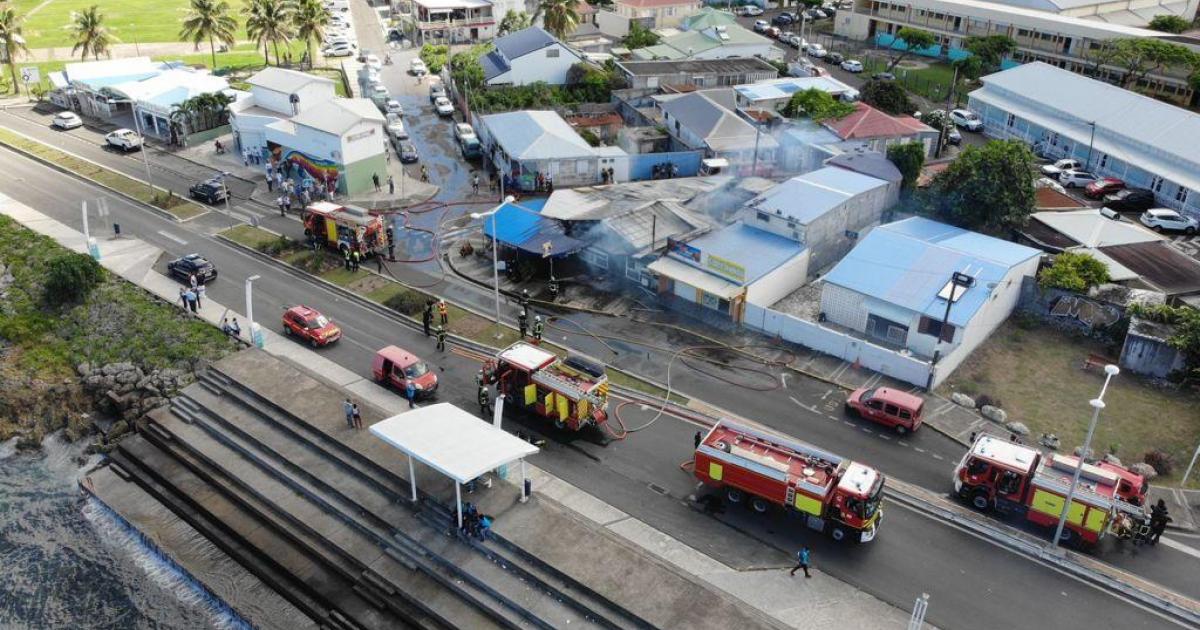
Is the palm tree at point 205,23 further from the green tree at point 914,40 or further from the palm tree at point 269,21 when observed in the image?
the green tree at point 914,40

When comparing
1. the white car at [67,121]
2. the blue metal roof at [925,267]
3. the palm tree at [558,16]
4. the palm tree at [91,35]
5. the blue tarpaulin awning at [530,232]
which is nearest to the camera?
the blue metal roof at [925,267]

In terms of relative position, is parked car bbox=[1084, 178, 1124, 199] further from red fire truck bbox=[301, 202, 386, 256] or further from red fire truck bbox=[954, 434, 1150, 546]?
red fire truck bbox=[301, 202, 386, 256]

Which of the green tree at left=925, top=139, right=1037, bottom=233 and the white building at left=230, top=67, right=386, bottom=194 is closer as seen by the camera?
the green tree at left=925, top=139, right=1037, bottom=233

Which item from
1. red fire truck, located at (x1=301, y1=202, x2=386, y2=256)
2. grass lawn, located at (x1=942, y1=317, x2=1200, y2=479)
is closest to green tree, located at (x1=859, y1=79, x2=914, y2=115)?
grass lawn, located at (x1=942, y1=317, x2=1200, y2=479)

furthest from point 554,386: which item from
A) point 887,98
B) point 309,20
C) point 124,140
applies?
point 309,20

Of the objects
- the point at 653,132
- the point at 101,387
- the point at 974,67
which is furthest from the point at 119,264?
the point at 974,67

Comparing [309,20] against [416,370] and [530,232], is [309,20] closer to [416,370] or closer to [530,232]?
[530,232]

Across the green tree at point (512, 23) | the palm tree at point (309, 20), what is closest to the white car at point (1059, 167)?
the green tree at point (512, 23)

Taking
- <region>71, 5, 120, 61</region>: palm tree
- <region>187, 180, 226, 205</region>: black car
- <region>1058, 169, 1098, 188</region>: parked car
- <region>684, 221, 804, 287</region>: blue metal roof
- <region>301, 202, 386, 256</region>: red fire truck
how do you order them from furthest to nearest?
<region>71, 5, 120, 61</region>: palm tree
<region>1058, 169, 1098, 188</region>: parked car
<region>187, 180, 226, 205</region>: black car
<region>301, 202, 386, 256</region>: red fire truck
<region>684, 221, 804, 287</region>: blue metal roof
